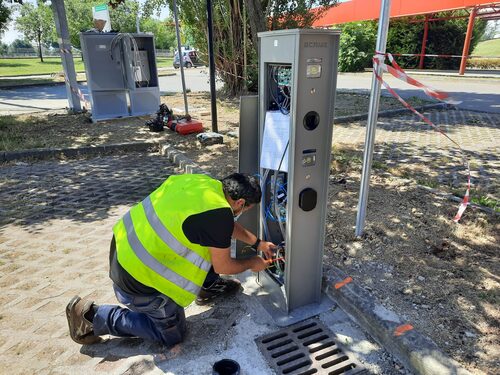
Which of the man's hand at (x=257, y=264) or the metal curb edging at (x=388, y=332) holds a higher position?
the man's hand at (x=257, y=264)

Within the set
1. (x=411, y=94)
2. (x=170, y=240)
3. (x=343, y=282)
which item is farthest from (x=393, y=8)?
(x=170, y=240)

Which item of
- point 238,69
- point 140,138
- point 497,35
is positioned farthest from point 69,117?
point 497,35

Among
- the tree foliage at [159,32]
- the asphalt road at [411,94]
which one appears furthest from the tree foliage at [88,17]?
the asphalt road at [411,94]

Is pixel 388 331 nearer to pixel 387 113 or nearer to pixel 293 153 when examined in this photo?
pixel 293 153

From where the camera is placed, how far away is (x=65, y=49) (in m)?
9.11

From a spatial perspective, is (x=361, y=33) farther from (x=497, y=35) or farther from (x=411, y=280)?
(x=497, y=35)

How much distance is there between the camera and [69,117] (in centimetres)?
908

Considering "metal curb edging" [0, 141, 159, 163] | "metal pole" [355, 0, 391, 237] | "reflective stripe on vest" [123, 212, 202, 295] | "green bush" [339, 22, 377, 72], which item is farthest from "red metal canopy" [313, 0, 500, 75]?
"reflective stripe on vest" [123, 212, 202, 295]

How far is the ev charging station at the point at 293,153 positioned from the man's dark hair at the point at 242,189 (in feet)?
0.84

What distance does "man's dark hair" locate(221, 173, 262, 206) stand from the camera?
2213mm

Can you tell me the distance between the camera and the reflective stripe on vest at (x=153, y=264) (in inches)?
85.5

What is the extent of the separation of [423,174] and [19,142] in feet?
22.0

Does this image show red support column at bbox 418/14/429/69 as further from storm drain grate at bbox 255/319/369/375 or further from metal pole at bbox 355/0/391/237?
storm drain grate at bbox 255/319/369/375

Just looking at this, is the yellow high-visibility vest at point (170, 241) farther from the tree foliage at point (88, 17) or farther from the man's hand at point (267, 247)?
the tree foliage at point (88, 17)
